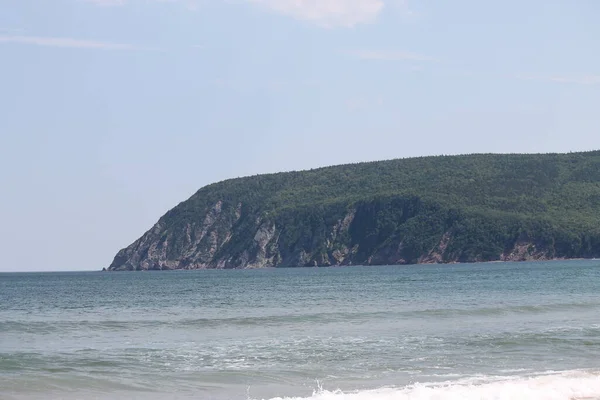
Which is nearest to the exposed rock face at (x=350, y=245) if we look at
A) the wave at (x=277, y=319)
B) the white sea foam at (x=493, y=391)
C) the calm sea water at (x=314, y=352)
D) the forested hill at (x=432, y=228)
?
the forested hill at (x=432, y=228)

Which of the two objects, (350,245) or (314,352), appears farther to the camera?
(350,245)

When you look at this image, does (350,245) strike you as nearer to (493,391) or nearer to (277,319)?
(277,319)

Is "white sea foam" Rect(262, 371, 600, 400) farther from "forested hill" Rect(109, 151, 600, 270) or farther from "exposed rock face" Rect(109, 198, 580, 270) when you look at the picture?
"forested hill" Rect(109, 151, 600, 270)

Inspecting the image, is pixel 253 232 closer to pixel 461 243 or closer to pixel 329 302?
pixel 461 243

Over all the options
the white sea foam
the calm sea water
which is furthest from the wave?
the white sea foam

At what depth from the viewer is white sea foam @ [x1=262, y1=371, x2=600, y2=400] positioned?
20.4 metres

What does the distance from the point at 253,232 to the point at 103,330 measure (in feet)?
514

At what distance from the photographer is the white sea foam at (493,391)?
2038 cm

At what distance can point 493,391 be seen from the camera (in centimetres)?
2077

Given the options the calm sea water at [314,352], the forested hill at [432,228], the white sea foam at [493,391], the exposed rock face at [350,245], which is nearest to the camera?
the white sea foam at [493,391]

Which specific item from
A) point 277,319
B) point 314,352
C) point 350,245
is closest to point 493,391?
point 314,352

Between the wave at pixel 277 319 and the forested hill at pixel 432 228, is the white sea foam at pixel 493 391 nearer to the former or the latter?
the wave at pixel 277 319

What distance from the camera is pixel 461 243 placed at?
584 feet

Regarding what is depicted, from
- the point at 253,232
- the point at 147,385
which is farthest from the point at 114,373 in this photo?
the point at 253,232
